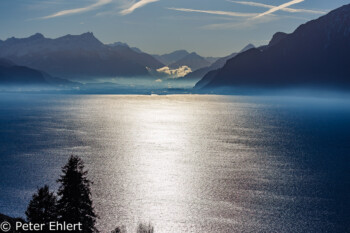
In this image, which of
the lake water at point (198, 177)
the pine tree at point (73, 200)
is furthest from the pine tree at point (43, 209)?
the lake water at point (198, 177)

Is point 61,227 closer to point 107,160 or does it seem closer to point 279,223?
point 279,223

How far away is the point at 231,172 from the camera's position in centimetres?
9231

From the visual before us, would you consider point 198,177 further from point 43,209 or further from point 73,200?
point 43,209

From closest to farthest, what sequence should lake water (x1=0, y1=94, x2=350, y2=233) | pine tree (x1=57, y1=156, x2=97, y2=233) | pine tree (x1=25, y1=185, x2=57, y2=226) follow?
pine tree (x1=25, y1=185, x2=57, y2=226) < pine tree (x1=57, y1=156, x2=97, y2=233) < lake water (x1=0, y1=94, x2=350, y2=233)

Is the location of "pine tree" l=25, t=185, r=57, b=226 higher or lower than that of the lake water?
higher

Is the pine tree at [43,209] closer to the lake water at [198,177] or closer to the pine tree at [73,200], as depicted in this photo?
the pine tree at [73,200]

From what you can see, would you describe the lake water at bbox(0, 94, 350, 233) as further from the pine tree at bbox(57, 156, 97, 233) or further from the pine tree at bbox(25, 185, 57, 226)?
the pine tree at bbox(25, 185, 57, 226)

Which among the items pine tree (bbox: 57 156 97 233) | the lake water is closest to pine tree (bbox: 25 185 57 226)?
pine tree (bbox: 57 156 97 233)

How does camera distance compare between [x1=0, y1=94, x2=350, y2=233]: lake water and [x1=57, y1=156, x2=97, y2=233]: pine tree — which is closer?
[x1=57, y1=156, x2=97, y2=233]: pine tree

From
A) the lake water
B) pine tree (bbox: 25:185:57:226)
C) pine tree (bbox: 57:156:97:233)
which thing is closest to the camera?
pine tree (bbox: 25:185:57:226)

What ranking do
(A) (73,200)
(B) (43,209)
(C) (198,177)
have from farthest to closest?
1. (C) (198,177)
2. (A) (73,200)
3. (B) (43,209)

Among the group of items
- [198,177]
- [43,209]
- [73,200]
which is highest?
[73,200]

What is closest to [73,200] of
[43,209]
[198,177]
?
[43,209]

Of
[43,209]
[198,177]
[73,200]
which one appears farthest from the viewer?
[198,177]
